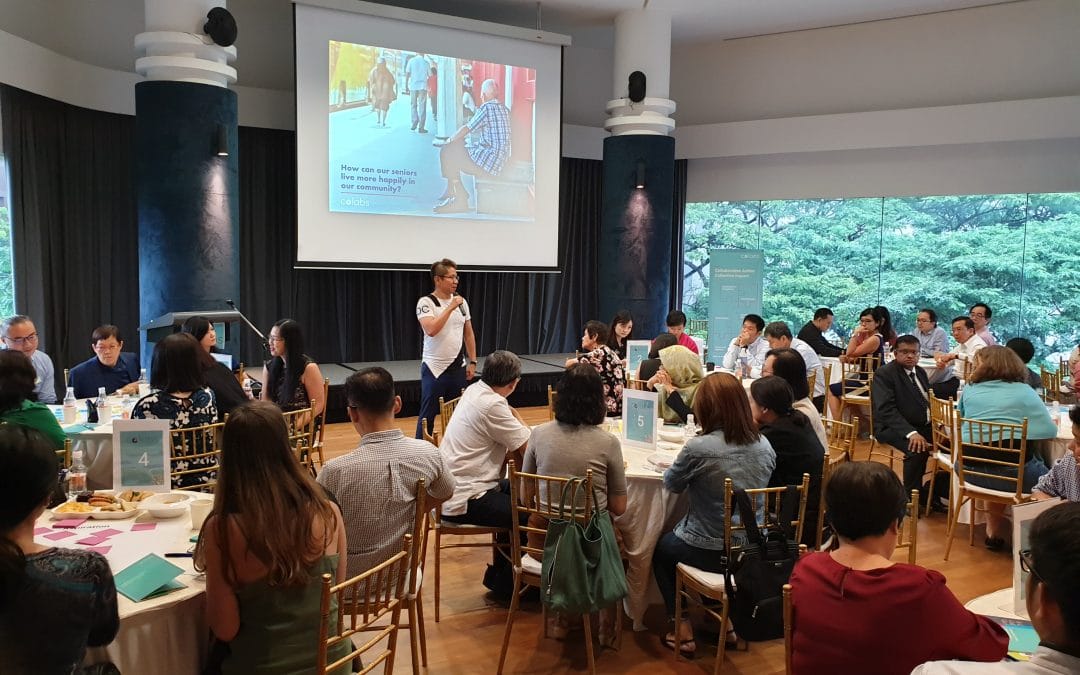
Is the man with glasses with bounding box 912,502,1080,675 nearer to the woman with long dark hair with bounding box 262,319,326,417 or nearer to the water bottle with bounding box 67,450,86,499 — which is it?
the water bottle with bounding box 67,450,86,499

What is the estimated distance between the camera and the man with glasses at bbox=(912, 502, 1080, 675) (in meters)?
1.35

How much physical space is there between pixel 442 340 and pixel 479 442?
2369 mm

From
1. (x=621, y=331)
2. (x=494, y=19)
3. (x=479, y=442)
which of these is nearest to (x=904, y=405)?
(x=621, y=331)

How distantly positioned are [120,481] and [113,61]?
6.38 m

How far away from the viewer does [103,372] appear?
5250 mm

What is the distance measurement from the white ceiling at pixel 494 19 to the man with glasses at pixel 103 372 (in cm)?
360

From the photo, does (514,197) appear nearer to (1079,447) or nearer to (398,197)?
(398,197)

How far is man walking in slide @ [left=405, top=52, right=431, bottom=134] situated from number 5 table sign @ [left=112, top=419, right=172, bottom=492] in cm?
604

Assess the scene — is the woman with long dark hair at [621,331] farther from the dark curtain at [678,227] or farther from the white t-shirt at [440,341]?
the dark curtain at [678,227]

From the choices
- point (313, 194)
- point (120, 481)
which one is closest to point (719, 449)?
point (120, 481)

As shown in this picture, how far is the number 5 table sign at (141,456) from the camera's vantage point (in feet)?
9.57

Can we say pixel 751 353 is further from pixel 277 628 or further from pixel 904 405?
pixel 277 628

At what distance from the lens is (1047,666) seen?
1363 millimetres

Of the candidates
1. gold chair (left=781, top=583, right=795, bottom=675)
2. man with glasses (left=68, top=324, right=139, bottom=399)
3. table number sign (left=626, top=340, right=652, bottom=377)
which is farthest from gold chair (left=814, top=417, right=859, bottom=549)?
man with glasses (left=68, top=324, right=139, bottom=399)
